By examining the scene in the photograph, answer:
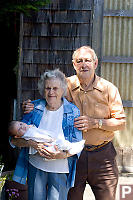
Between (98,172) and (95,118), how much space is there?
1.72 ft

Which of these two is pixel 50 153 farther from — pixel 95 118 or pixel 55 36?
pixel 55 36

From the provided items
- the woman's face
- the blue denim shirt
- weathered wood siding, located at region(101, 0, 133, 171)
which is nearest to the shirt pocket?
the blue denim shirt

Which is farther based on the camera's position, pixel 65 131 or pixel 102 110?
pixel 102 110

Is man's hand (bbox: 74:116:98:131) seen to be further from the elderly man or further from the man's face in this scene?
the man's face

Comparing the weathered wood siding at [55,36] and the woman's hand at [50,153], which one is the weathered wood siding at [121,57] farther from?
the woman's hand at [50,153]

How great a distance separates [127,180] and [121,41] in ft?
6.20

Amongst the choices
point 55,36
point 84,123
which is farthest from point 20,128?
point 55,36

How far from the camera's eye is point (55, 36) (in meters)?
4.28

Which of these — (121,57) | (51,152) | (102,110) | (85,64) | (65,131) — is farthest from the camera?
(121,57)

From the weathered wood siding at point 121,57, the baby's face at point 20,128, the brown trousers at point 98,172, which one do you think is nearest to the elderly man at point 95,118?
the brown trousers at point 98,172

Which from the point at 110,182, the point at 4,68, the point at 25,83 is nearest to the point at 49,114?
the point at 110,182

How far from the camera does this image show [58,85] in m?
2.74

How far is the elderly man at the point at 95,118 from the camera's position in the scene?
116 inches

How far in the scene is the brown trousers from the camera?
9.90 ft
